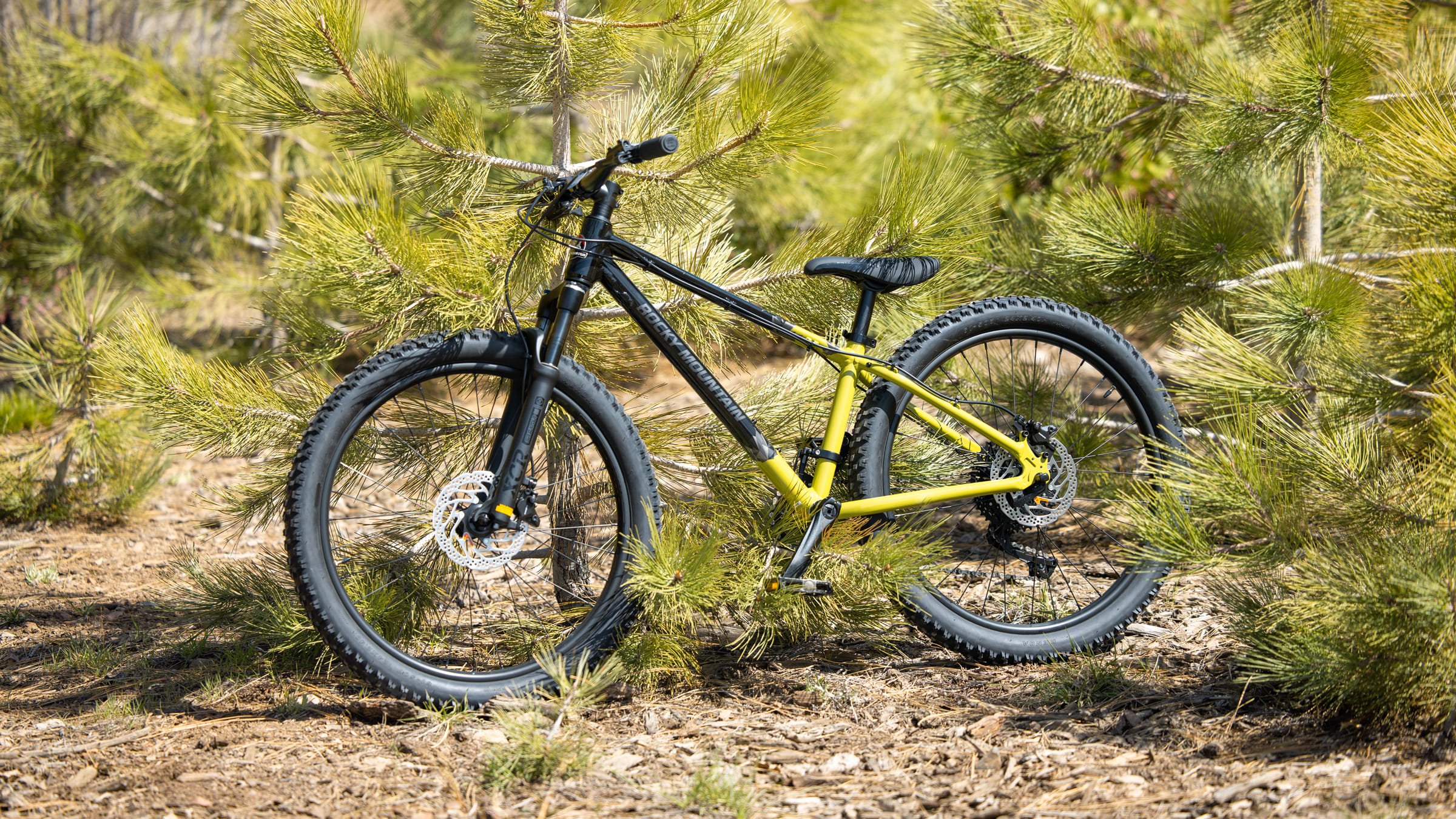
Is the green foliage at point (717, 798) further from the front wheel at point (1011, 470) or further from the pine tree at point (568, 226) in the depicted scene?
the front wheel at point (1011, 470)

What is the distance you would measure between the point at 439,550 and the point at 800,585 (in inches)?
36.7

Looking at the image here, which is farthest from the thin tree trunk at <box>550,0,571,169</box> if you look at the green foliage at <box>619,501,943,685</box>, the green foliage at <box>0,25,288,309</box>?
the green foliage at <box>0,25,288,309</box>

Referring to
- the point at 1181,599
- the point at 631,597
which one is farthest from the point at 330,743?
the point at 1181,599

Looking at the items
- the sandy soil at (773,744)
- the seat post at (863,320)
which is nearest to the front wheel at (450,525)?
the sandy soil at (773,744)

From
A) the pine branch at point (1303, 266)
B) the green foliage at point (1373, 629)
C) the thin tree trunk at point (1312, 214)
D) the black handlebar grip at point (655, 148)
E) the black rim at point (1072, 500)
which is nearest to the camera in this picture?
the green foliage at point (1373, 629)

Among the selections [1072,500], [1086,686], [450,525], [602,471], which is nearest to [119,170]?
[602,471]

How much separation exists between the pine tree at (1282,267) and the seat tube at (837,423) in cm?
74

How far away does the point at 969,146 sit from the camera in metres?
3.81

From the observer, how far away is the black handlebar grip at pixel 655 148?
229 cm

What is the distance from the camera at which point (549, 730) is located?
2305mm

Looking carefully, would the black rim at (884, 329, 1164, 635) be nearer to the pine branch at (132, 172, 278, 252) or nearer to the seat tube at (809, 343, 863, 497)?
the seat tube at (809, 343, 863, 497)

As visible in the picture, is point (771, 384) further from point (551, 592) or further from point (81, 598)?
point (81, 598)

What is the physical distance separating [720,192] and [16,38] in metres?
4.03

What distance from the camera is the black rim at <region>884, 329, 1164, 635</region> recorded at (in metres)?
2.78
